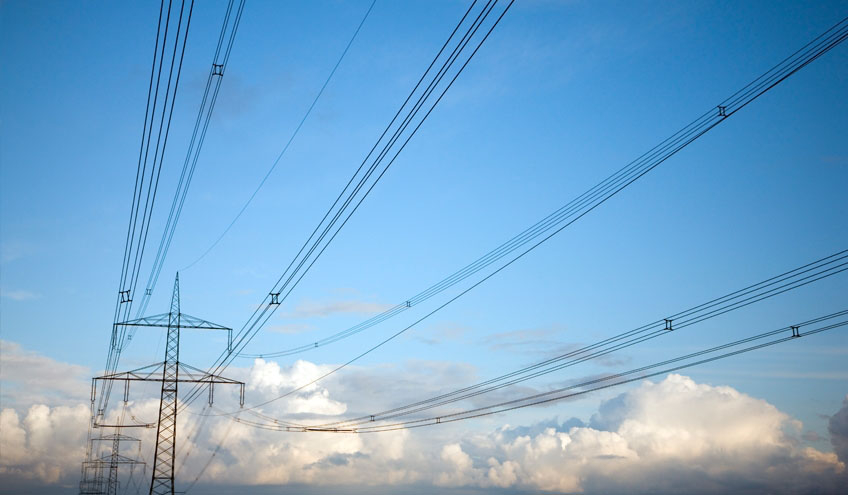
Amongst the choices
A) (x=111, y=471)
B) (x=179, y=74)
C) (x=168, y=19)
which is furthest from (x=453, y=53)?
(x=111, y=471)

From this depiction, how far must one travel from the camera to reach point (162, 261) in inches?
1633

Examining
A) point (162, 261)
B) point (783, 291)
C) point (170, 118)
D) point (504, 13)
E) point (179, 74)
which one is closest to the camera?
point (504, 13)

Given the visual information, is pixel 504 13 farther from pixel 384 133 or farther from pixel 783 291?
pixel 783 291

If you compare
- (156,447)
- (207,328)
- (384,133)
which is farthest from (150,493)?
(384,133)

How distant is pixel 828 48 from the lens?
21.2m

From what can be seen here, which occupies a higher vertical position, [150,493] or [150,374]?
[150,374]

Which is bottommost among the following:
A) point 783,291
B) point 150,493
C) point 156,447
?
Answer: point 150,493

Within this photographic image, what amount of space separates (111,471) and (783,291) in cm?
10565

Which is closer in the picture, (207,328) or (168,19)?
(168,19)

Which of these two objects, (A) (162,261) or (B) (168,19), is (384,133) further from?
(A) (162,261)

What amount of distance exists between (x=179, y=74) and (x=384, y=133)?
226 inches

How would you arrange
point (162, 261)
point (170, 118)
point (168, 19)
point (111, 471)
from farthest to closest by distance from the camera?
1. point (111, 471)
2. point (162, 261)
3. point (170, 118)
4. point (168, 19)

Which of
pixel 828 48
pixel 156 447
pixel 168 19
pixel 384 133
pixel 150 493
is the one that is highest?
pixel 828 48

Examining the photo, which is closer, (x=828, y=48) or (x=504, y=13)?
(x=504, y=13)
